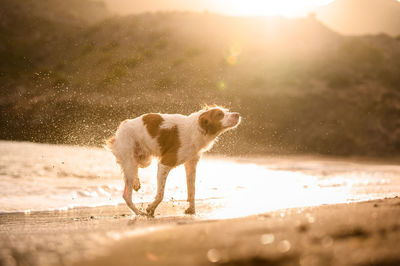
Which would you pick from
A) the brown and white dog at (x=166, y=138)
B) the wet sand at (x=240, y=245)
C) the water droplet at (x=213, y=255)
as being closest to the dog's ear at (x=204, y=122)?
the brown and white dog at (x=166, y=138)

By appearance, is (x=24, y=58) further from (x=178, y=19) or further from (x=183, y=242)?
(x=183, y=242)

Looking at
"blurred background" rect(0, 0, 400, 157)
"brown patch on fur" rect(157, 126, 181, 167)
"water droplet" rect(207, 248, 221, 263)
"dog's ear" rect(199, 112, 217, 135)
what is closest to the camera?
"water droplet" rect(207, 248, 221, 263)

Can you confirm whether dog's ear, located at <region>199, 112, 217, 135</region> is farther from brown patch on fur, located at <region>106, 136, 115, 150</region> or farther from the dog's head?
brown patch on fur, located at <region>106, 136, 115, 150</region>

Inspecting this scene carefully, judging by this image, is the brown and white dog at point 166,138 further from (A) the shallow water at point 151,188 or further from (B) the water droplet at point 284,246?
(B) the water droplet at point 284,246

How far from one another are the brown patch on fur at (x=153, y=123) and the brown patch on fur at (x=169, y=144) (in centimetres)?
9

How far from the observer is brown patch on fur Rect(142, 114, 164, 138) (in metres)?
7.43

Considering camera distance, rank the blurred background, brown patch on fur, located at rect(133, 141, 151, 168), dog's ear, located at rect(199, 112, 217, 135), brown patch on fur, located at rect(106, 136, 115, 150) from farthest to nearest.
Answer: the blurred background
brown patch on fur, located at rect(106, 136, 115, 150)
brown patch on fur, located at rect(133, 141, 151, 168)
dog's ear, located at rect(199, 112, 217, 135)

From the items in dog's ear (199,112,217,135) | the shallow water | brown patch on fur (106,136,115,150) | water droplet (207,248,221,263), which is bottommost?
the shallow water

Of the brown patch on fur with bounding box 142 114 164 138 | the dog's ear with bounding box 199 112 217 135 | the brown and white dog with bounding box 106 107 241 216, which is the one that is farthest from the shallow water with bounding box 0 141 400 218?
the brown patch on fur with bounding box 142 114 164 138

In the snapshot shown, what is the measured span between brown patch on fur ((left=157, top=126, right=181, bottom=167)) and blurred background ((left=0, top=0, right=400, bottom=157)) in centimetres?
1747

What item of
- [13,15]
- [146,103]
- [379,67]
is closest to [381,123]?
[379,67]

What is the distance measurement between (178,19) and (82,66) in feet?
44.3

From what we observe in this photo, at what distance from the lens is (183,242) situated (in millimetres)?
3309

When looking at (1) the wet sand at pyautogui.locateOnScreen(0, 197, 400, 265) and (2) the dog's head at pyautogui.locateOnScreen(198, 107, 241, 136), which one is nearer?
(1) the wet sand at pyautogui.locateOnScreen(0, 197, 400, 265)
